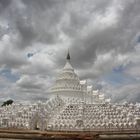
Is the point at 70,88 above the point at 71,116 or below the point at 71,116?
above

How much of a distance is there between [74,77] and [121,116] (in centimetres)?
3470

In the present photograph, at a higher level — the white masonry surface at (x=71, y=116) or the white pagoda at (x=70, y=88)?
the white pagoda at (x=70, y=88)

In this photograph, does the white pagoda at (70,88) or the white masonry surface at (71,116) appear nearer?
the white masonry surface at (71,116)

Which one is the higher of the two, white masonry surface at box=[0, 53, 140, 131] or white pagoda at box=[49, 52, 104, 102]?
white pagoda at box=[49, 52, 104, 102]

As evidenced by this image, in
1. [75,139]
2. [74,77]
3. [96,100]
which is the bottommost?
[75,139]

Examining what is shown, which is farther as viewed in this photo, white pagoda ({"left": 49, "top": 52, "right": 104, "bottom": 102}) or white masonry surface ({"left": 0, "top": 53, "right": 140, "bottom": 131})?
white pagoda ({"left": 49, "top": 52, "right": 104, "bottom": 102})

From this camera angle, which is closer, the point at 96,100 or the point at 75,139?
the point at 75,139

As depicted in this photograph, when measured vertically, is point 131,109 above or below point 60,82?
below

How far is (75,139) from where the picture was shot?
2455 centimetres

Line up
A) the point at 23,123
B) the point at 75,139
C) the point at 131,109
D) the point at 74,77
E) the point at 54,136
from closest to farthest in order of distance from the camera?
1. the point at 75,139
2. the point at 54,136
3. the point at 23,123
4. the point at 131,109
5. the point at 74,77

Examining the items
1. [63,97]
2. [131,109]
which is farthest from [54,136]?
[63,97]

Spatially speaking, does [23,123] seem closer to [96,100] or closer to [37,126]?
[37,126]

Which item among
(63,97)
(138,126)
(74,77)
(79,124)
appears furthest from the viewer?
(74,77)

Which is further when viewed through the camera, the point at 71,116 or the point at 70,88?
the point at 70,88
